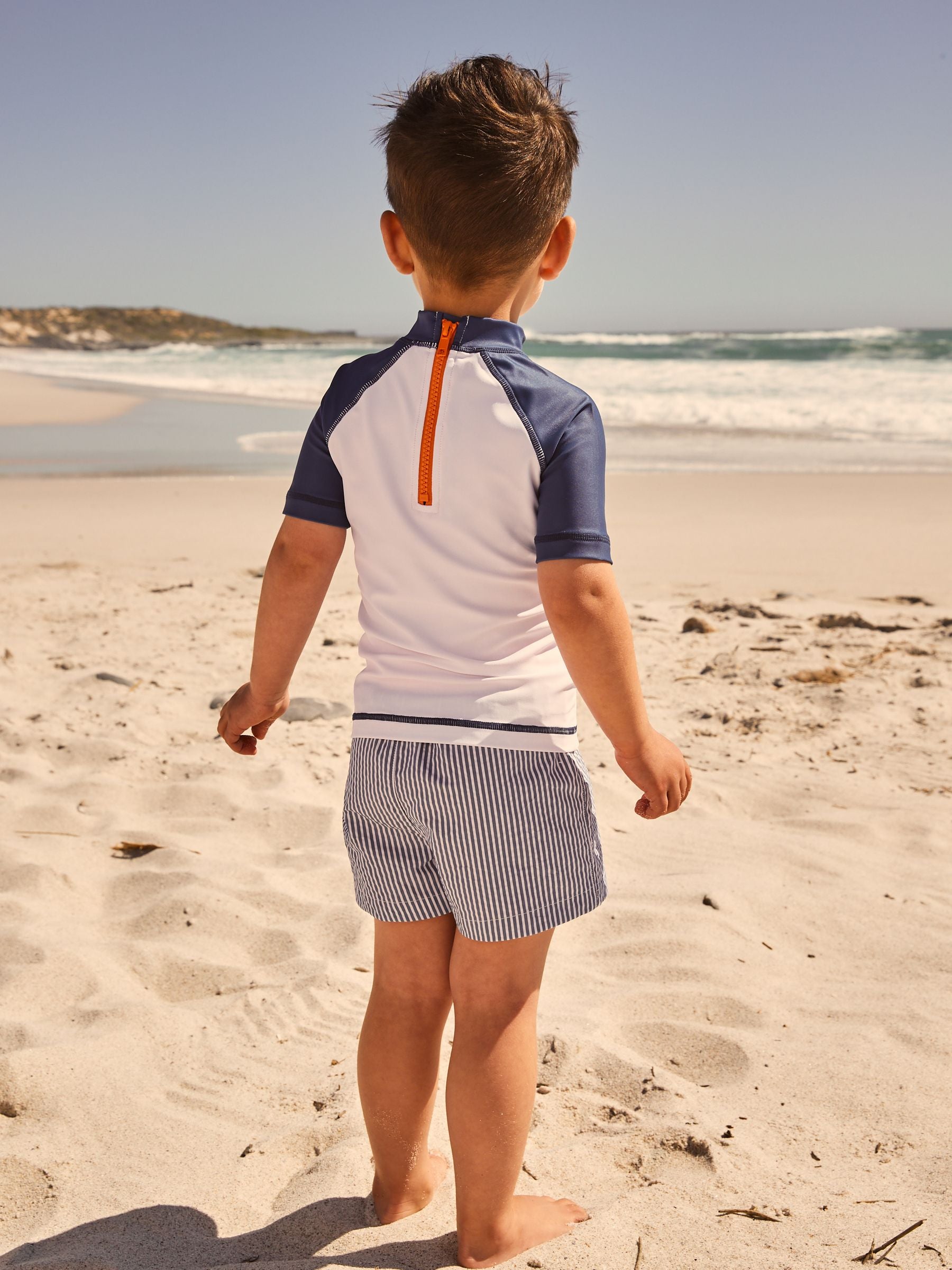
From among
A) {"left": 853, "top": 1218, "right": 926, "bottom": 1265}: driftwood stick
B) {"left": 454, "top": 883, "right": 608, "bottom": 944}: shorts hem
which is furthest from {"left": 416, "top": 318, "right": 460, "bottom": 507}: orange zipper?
{"left": 853, "top": 1218, "right": 926, "bottom": 1265}: driftwood stick

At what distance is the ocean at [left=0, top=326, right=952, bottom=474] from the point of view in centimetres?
1022

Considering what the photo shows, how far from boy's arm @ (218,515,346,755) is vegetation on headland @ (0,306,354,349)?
5619cm

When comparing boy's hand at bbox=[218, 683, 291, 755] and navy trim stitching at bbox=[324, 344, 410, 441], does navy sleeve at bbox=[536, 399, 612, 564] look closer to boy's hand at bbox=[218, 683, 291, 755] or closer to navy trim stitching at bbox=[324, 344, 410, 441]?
navy trim stitching at bbox=[324, 344, 410, 441]

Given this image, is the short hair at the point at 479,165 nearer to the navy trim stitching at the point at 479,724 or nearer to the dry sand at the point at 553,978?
the navy trim stitching at the point at 479,724

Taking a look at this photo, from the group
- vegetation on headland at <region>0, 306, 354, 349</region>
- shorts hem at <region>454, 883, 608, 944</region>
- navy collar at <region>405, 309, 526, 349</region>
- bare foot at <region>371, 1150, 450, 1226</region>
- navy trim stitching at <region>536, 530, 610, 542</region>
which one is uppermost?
vegetation on headland at <region>0, 306, 354, 349</region>

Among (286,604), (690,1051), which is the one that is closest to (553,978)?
(690,1051)

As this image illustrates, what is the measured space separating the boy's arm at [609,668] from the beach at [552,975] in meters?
0.69

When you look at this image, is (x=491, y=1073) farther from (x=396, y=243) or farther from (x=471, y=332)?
(x=396, y=243)

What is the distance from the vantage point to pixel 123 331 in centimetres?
6588

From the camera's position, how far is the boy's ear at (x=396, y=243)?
134cm

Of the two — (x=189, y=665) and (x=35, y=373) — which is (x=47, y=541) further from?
(x=35, y=373)

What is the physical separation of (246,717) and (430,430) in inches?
21.8

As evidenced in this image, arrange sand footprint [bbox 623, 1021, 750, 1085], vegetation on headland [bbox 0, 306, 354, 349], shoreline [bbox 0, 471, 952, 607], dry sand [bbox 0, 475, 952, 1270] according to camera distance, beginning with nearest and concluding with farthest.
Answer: dry sand [bbox 0, 475, 952, 1270] < sand footprint [bbox 623, 1021, 750, 1085] < shoreline [bbox 0, 471, 952, 607] < vegetation on headland [bbox 0, 306, 354, 349]

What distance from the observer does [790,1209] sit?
1.55m
